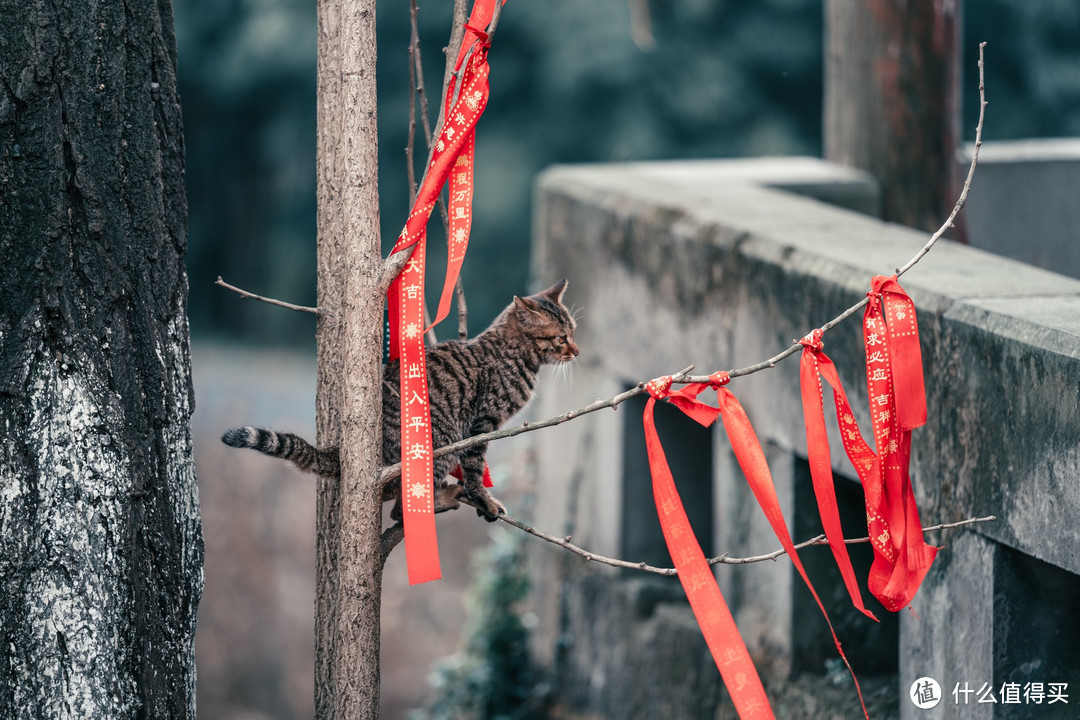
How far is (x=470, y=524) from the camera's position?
10.2m

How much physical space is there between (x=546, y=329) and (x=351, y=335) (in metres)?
0.66

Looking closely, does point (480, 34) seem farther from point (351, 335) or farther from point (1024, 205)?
point (1024, 205)

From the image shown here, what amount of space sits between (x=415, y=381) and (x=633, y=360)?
2.32m

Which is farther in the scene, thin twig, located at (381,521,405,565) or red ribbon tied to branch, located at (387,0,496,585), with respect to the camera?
thin twig, located at (381,521,405,565)

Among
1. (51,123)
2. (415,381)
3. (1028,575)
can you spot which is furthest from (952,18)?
(51,123)

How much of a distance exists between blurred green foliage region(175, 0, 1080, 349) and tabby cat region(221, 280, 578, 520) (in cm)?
942

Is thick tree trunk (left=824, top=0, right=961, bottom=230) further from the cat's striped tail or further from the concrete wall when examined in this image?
the cat's striped tail

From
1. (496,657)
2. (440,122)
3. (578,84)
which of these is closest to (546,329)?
(440,122)

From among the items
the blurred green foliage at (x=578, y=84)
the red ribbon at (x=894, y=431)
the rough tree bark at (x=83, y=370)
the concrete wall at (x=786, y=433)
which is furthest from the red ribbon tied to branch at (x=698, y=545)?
the blurred green foliage at (x=578, y=84)

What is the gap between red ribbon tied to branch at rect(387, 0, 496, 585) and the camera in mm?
2193

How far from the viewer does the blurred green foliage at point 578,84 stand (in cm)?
1230

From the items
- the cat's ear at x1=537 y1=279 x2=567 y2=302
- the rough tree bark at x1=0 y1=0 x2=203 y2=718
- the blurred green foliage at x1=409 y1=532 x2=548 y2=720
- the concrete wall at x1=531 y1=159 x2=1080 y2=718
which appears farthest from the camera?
the blurred green foliage at x1=409 y1=532 x2=548 y2=720

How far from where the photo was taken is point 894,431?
2451 mm

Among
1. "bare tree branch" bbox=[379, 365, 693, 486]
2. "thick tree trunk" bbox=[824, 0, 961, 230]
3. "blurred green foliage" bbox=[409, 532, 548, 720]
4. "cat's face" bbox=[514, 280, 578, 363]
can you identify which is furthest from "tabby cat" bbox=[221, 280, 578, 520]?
"blurred green foliage" bbox=[409, 532, 548, 720]
